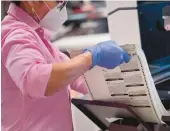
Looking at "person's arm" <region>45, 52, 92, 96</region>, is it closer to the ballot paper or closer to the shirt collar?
the ballot paper

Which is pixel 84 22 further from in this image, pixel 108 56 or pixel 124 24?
pixel 108 56

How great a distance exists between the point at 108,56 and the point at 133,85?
11cm

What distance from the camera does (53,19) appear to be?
127 cm

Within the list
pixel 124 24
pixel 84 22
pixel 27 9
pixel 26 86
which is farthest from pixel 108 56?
pixel 84 22

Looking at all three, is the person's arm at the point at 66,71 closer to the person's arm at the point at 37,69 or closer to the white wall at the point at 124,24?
the person's arm at the point at 37,69

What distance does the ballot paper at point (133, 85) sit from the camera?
3.33 ft

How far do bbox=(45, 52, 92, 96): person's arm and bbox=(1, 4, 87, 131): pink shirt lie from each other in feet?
0.13

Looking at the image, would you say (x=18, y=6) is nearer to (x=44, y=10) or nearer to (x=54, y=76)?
(x=44, y=10)

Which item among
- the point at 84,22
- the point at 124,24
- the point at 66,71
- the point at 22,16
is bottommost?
the point at 84,22

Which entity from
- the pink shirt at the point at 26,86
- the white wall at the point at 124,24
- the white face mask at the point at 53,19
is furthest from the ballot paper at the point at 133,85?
the white wall at the point at 124,24

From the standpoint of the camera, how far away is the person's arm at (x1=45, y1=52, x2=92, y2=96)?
997 mm

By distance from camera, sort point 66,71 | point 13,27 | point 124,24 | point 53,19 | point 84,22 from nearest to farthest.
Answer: point 66,71, point 13,27, point 53,19, point 124,24, point 84,22

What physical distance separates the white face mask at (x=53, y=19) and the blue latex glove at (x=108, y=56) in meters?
0.28

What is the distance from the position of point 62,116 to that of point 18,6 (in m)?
0.39
